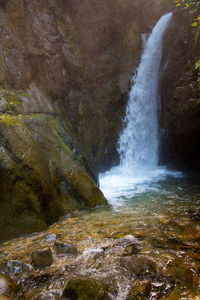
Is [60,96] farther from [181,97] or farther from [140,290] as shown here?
[140,290]

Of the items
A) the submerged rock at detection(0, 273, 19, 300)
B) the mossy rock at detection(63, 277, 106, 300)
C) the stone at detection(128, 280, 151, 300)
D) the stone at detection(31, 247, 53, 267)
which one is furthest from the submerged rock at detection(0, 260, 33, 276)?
the stone at detection(128, 280, 151, 300)

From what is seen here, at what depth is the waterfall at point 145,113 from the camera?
1041cm

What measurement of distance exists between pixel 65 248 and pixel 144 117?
359 inches

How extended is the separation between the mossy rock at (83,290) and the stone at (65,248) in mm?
787

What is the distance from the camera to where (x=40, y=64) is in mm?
Answer: 6496

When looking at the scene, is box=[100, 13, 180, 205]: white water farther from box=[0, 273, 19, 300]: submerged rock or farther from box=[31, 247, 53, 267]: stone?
box=[0, 273, 19, 300]: submerged rock

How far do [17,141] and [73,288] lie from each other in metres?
2.81

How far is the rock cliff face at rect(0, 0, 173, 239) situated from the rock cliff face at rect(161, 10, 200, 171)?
2.10 meters

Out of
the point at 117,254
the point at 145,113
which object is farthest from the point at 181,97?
the point at 117,254

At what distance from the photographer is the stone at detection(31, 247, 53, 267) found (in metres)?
2.41

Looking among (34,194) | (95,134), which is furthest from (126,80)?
(34,194)

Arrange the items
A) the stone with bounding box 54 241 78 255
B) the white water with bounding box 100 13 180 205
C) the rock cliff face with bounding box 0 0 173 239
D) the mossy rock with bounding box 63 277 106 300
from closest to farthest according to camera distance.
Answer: the mossy rock with bounding box 63 277 106 300
the stone with bounding box 54 241 78 255
the rock cliff face with bounding box 0 0 173 239
the white water with bounding box 100 13 180 205

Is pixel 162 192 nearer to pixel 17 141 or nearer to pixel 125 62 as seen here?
pixel 17 141

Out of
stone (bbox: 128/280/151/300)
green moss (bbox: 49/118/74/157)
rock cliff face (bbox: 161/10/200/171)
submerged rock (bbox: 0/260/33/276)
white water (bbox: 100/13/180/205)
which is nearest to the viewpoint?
stone (bbox: 128/280/151/300)
